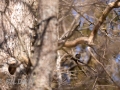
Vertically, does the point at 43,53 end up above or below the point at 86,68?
above

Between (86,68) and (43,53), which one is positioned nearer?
(43,53)

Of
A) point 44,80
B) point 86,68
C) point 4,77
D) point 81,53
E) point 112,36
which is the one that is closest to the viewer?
point 44,80

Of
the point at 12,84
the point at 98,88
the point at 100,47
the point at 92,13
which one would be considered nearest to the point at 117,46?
the point at 100,47

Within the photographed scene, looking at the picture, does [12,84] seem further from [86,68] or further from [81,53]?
[81,53]

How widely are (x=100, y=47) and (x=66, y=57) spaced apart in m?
1.27

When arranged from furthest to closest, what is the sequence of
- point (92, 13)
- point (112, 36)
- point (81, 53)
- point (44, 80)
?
point (81, 53) < point (112, 36) < point (92, 13) < point (44, 80)

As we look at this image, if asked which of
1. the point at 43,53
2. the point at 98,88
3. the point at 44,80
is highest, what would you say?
the point at 43,53

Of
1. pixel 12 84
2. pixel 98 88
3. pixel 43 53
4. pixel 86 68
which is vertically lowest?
pixel 98 88

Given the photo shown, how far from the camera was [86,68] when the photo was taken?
12.1ft

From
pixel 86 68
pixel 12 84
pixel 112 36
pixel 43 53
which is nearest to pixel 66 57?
pixel 86 68

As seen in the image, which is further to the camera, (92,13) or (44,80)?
(92,13)

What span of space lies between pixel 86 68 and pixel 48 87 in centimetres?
186

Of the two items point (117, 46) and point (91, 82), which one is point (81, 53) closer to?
point (91, 82)

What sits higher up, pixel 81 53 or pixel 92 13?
pixel 92 13
